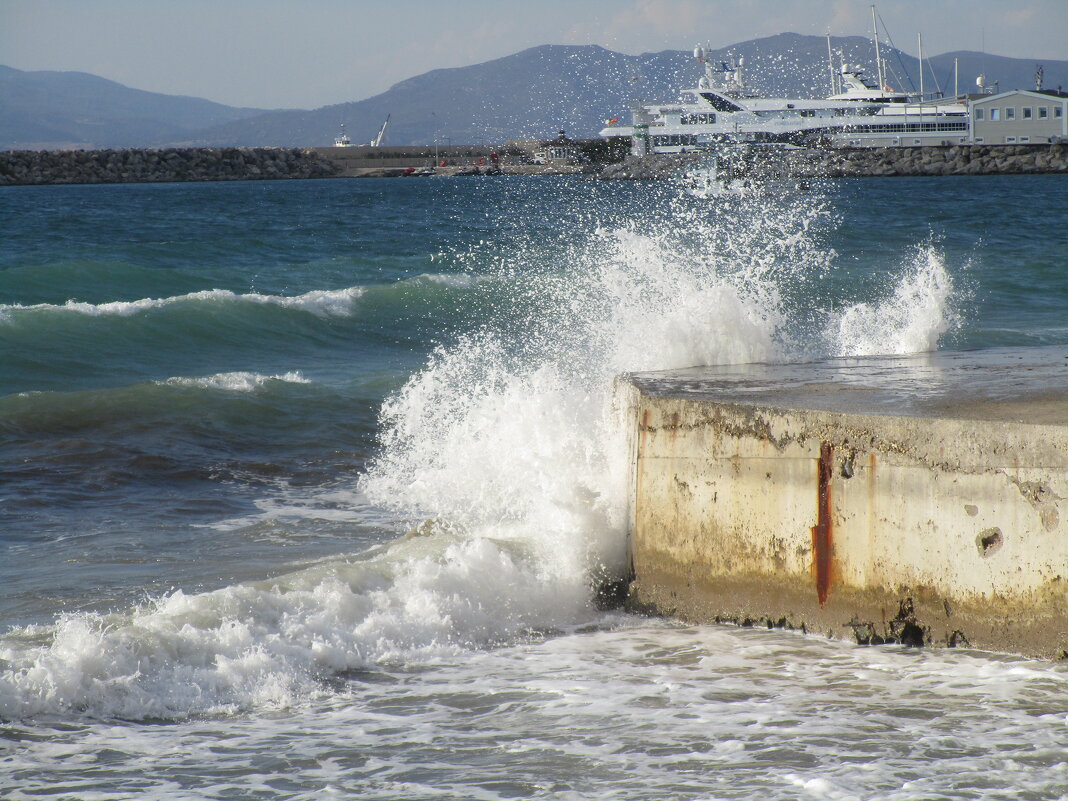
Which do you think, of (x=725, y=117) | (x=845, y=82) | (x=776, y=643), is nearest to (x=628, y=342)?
(x=776, y=643)

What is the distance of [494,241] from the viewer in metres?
25.3

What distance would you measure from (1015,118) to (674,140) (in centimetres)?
2130

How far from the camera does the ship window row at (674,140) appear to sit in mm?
65062

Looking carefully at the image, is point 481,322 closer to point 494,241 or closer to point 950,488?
point 494,241

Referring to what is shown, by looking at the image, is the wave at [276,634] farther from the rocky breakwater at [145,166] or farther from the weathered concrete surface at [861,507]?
the rocky breakwater at [145,166]

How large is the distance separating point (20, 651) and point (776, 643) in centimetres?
267

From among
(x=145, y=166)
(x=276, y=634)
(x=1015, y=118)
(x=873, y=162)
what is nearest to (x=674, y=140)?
(x=873, y=162)

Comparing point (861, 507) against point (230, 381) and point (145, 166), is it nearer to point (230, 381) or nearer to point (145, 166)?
point (230, 381)

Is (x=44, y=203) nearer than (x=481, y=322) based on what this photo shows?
No

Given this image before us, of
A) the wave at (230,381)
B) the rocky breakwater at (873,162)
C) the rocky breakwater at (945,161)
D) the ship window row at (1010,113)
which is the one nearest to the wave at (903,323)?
the wave at (230,381)

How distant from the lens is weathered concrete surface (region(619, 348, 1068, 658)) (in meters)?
3.71

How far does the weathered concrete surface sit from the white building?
2771 inches

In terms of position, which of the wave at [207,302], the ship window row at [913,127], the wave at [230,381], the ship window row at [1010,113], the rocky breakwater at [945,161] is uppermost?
the ship window row at [1010,113]

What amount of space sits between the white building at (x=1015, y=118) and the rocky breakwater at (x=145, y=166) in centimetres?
4173
